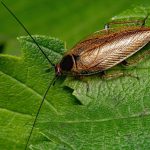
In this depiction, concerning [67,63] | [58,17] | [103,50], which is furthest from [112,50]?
[58,17]

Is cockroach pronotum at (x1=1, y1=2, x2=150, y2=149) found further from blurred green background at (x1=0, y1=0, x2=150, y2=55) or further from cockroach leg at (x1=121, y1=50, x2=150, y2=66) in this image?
blurred green background at (x1=0, y1=0, x2=150, y2=55)

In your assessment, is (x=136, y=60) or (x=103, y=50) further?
(x=103, y=50)

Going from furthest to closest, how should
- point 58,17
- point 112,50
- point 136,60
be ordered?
1. point 58,17
2. point 112,50
3. point 136,60

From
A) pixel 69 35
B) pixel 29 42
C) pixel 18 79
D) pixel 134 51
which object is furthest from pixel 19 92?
pixel 69 35

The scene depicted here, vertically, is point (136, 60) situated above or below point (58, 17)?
above

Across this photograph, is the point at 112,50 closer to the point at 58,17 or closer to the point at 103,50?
the point at 103,50

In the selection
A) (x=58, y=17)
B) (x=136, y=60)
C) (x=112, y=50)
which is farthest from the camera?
(x=58, y=17)

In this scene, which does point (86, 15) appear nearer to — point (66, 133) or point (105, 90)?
point (105, 90)
